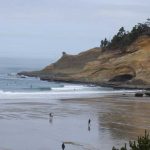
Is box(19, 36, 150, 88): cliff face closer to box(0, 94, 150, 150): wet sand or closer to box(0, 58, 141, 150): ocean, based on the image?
box(0, 94, 150, 150): wet sand

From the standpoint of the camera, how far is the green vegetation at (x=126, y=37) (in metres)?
110

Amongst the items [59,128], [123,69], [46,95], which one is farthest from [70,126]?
[123,69]

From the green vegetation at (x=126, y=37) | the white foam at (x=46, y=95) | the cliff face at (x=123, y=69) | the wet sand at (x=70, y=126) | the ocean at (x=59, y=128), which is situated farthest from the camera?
the green vegetation at (x=126, y=37)

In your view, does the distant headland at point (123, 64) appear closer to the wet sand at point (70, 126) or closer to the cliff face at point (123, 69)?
the cliff face at point (123, 69)

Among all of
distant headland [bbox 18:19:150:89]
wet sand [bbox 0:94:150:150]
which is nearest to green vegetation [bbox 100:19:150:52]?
distant headland [bbox 18:19:150:89]

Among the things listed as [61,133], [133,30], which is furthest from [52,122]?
[133,30]

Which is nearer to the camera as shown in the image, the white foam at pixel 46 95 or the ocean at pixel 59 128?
the ocean at pixel 59 128

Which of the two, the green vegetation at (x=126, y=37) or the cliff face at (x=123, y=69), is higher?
the green vegetation at (x=126, y=37)

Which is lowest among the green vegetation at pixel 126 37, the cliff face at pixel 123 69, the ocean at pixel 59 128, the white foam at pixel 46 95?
the ocean at pixel 59 128

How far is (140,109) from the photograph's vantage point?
5378 centimetres

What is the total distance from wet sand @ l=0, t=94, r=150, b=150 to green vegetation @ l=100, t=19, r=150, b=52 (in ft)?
180

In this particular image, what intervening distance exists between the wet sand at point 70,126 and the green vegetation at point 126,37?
54761mm

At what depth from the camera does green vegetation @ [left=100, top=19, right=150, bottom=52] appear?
10962 cm

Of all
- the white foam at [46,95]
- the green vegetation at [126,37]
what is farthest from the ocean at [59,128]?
the green vegetation at [126,37]
